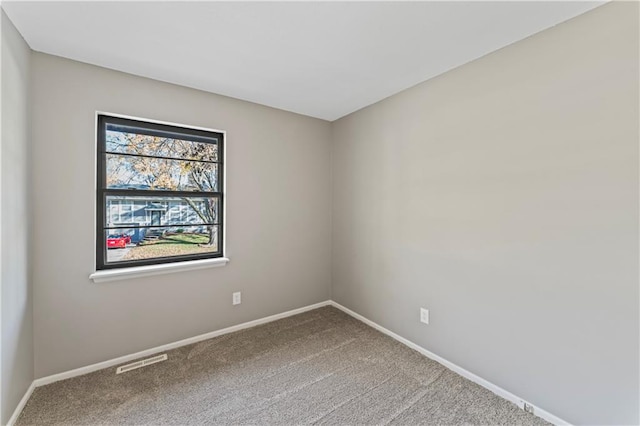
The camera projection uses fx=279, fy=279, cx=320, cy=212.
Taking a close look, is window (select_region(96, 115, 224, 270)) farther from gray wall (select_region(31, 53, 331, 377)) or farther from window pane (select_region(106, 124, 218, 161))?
gray wall (select_region(31, 53, 331, 377))

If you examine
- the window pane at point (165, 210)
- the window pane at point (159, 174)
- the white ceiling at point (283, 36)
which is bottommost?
the window pane at point (165, 210)

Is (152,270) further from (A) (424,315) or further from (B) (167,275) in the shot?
(A) (424,315)

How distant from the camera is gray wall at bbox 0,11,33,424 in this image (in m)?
1.51

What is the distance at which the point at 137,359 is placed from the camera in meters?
2.27

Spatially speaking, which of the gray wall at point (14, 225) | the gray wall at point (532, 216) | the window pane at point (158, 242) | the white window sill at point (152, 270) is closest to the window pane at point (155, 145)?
the gray wall at point (14, 225)

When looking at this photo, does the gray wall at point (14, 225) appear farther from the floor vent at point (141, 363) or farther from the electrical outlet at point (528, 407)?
the electrical outlet at point (528, 407)

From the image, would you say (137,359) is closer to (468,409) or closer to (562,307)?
(468,409)

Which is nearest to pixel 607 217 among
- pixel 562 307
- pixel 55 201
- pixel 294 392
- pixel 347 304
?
pixel 562 307

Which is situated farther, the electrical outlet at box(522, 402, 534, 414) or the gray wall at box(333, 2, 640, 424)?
Answer: the electrical outlet at box(522, 402, 534, 414)

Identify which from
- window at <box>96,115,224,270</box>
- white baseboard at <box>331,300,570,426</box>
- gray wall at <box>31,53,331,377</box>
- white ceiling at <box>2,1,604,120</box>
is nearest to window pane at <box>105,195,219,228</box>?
window at <box>96,115,224,270</box>

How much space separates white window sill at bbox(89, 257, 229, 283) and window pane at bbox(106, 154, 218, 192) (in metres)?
0.67

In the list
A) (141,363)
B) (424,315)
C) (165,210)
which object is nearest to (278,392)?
(141,363)

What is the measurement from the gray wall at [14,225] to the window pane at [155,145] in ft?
1.67

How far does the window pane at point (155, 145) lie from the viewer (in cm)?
226
